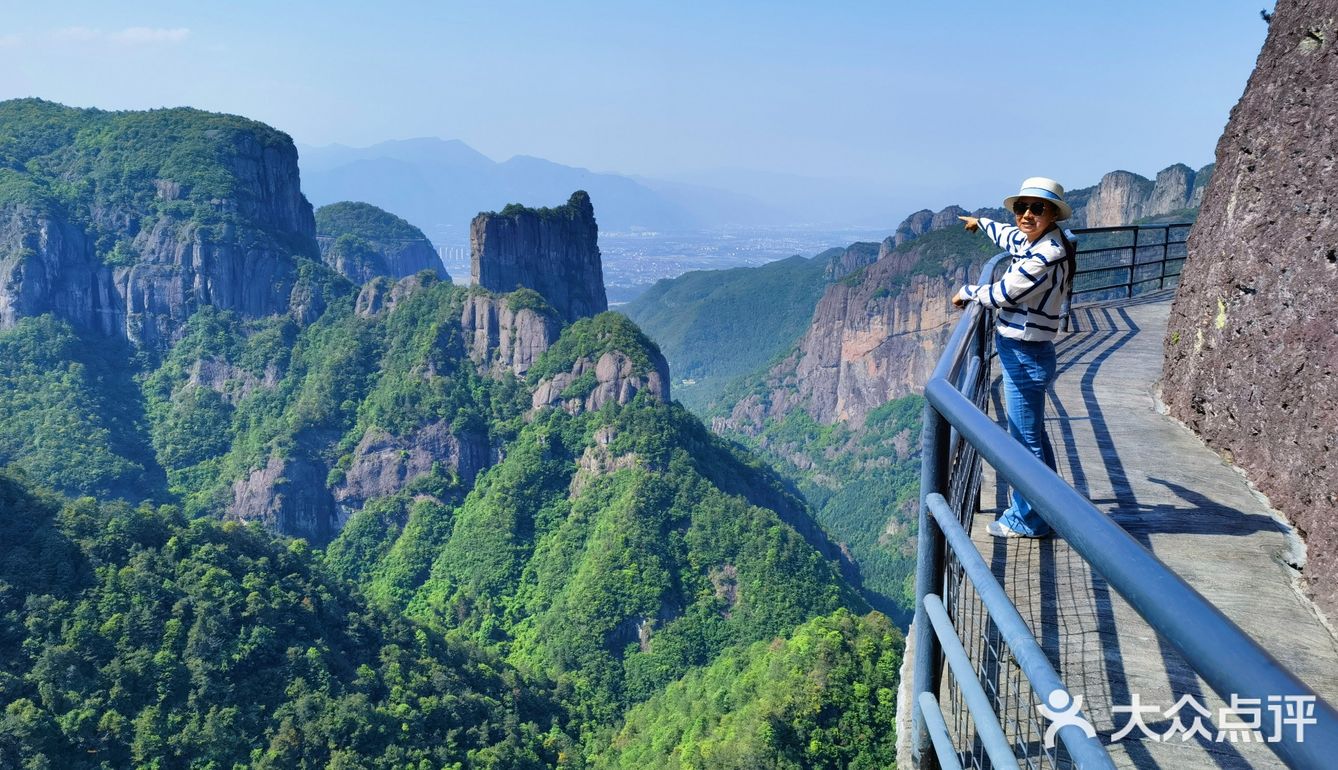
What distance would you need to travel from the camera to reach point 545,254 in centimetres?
8156

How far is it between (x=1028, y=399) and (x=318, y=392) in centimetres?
7755

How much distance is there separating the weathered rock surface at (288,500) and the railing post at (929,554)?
239 ft

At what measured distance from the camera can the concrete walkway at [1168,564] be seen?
358 cm

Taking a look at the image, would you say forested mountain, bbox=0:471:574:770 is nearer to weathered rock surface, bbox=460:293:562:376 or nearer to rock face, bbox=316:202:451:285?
weathered rock surface, bbox=460:293:562:376

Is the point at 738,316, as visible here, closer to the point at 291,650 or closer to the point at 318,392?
the point at 318,392

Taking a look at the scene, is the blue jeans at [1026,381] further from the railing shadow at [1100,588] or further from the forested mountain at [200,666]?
the forested mountain at [200,666]

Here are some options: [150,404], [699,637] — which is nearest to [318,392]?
[150,404]

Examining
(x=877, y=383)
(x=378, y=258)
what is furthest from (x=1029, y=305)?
(x=378, y=258)

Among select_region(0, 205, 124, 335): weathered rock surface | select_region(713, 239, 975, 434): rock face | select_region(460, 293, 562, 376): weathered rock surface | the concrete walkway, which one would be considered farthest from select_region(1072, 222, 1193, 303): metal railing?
select_region(0, 205, 124, 335): weathered rock surface

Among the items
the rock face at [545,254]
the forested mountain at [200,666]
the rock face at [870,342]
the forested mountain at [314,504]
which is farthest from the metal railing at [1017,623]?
the rock face at [870,342]

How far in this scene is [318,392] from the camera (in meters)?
76.1

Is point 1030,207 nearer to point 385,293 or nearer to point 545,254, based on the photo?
point 545,254

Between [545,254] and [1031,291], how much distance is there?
257 ft
